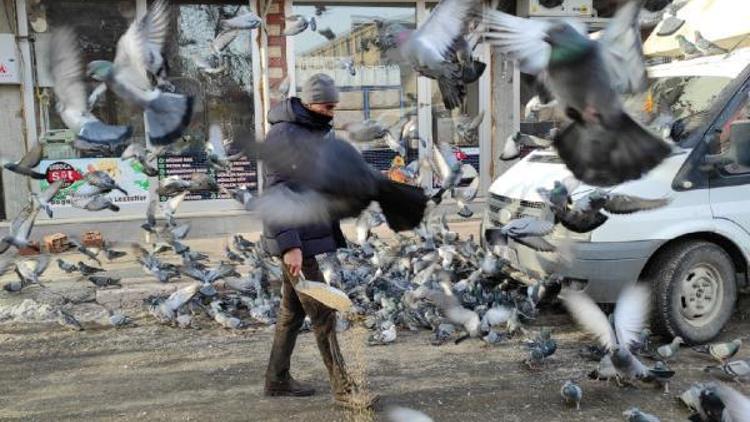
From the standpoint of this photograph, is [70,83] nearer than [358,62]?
Yes

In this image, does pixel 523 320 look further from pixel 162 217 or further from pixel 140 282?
pixel 162 217

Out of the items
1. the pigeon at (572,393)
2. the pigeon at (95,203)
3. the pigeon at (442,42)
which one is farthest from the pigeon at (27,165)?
the pigeon at (572,393)

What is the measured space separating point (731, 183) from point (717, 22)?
179 cm

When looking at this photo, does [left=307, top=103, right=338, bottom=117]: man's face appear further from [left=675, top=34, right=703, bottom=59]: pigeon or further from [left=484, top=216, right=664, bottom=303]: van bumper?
[left=675, top=34, right=703, bottom=59]: pigeon

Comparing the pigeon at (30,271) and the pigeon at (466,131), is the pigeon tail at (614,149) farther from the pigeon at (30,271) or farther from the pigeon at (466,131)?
the pigeon at (466,131)

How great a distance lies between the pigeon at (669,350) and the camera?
206 inches

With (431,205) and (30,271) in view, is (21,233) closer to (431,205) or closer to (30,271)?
(30,271)

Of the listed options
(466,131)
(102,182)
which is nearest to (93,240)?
(102,182)

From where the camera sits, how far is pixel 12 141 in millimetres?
9789

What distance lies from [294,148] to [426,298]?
319 centimetres

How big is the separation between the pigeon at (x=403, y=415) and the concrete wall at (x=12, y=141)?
7.39 metres

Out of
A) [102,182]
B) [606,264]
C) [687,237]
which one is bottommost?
[606,264]

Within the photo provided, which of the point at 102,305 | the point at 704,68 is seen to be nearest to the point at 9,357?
the point at 102,305

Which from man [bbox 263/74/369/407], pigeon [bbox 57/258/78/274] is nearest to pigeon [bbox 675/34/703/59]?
man [bbox 263/74/369/407]
